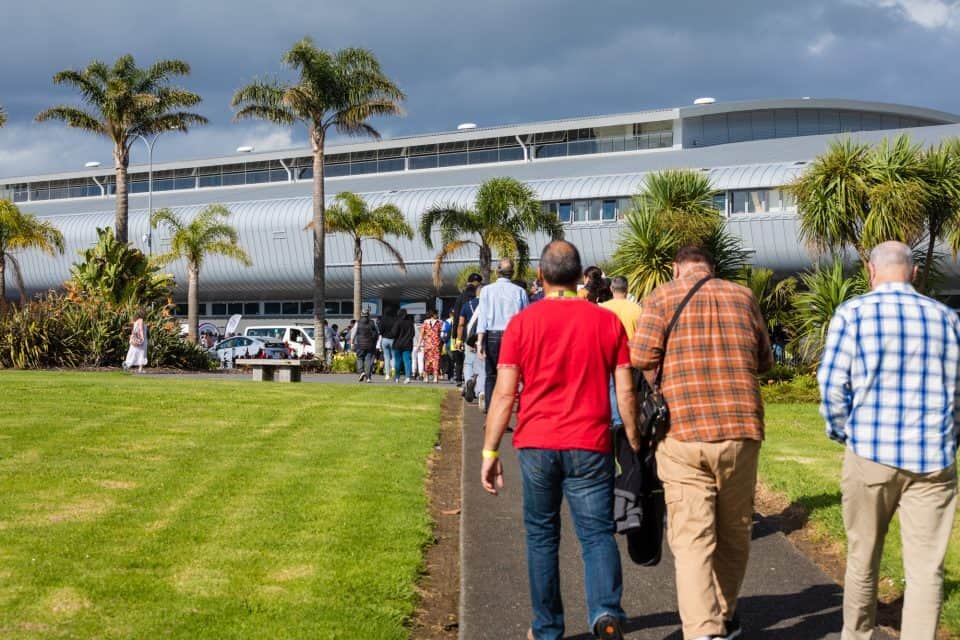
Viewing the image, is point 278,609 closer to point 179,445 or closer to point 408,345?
point 179,445

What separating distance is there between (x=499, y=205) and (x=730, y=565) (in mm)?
29574

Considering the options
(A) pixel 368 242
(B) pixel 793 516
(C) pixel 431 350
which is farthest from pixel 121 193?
(B) pixel 793 516

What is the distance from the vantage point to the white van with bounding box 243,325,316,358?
3769cm

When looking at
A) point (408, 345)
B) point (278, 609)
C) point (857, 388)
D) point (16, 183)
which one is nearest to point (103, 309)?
point (408, 345)

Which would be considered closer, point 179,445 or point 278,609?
point 278,609

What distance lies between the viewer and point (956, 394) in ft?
14.5

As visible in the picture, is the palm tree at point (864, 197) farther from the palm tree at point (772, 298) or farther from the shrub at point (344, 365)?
the shrub at point (344, 365)

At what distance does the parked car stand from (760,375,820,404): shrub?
70.1 ft

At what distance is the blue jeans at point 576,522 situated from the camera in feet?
15.2

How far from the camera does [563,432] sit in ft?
15.2

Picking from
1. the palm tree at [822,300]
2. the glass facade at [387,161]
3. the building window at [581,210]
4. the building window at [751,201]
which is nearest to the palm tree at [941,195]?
the palm tree at [822,300]

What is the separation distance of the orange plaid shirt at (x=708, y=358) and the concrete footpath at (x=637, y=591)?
3.63 feet

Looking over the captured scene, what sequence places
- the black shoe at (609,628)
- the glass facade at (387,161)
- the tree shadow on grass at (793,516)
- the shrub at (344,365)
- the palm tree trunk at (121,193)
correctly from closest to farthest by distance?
the black shoe at (609,628), the tree shadow on grass at (793,516), the shrub at (344,365), the palm tree trunk at (121,193), the glass facade at (387,161)

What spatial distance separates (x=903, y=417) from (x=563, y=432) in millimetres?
1371
